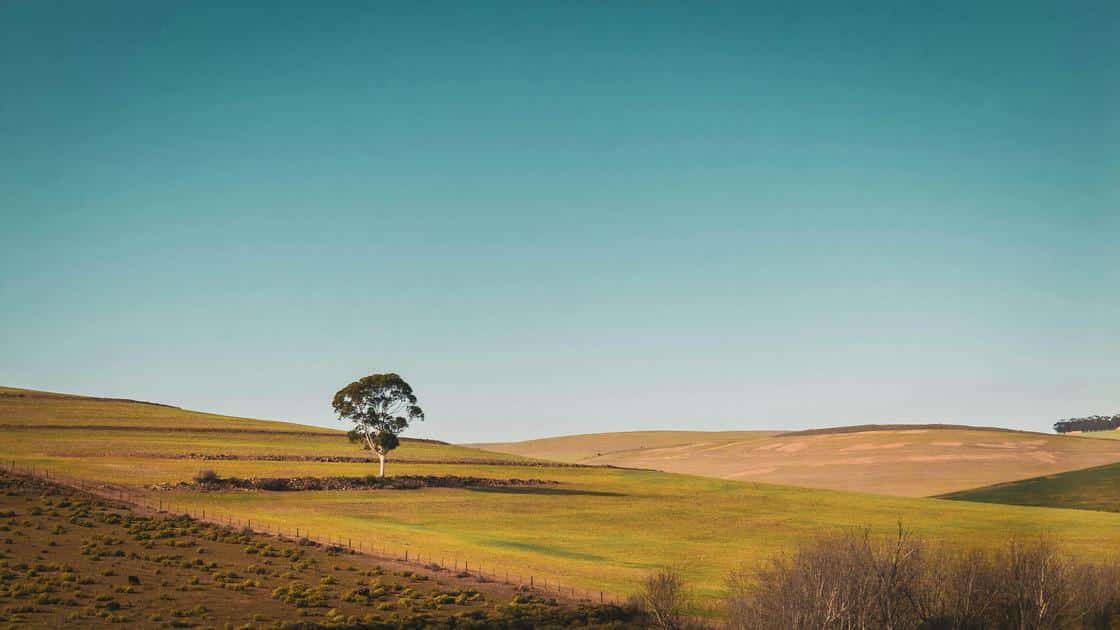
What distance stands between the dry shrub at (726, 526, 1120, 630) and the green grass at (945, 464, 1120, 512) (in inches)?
2346

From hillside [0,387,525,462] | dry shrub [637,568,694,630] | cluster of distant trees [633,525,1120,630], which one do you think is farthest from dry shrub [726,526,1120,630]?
hillside [0,387,525,462]

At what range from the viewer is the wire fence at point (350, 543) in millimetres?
64625

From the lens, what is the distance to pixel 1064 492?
411 ft

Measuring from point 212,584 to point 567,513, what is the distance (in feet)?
132

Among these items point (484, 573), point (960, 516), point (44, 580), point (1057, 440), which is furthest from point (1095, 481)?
point (44, 580)

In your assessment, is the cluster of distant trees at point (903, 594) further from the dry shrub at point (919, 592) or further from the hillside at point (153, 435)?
the hillside at point (153, 435)

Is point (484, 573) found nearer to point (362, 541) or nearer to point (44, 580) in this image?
point (362, 541)

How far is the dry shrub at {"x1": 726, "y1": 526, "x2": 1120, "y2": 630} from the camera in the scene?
53.0 meters

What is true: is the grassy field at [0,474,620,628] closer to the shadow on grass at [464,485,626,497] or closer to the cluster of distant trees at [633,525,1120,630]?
the cluster of distant trees at [633,525,1120,630]

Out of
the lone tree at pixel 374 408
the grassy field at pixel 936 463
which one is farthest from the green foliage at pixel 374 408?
the grassy field at pixel 936 463

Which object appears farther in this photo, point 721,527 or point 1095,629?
point 721,527

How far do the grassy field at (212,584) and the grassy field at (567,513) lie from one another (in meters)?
4.35

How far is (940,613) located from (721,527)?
34.9 m

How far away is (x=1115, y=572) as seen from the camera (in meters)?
63.1
